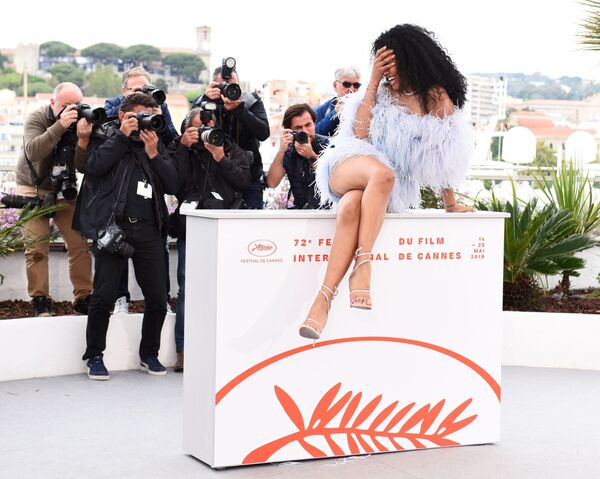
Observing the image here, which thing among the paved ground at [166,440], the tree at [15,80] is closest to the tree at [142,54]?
the tree at [15,80]

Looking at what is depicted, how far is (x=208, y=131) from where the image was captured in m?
5.42

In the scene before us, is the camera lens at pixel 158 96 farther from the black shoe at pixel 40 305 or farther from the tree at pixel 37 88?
the tree at pixel 37 88

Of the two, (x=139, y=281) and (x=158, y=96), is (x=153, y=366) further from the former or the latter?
(x=158, y=96)

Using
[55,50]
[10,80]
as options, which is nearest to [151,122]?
[10,80]

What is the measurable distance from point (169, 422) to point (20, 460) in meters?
0.79

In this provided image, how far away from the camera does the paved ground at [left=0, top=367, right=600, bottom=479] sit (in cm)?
392

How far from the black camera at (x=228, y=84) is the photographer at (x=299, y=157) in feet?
0.99

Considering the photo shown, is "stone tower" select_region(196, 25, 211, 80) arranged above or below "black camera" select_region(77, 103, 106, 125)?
above

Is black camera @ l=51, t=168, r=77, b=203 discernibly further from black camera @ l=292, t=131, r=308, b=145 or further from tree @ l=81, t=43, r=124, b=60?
tree @ l=81, t=43, r=124, b=60

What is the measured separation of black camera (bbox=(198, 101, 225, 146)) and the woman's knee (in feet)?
5.05

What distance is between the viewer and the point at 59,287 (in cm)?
657

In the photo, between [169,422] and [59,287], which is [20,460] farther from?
[59,287]

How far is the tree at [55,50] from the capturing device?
107875 mm

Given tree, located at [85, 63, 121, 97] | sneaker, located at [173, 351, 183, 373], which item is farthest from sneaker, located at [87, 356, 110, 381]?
tree, located at [85, 63, 121, 97]
